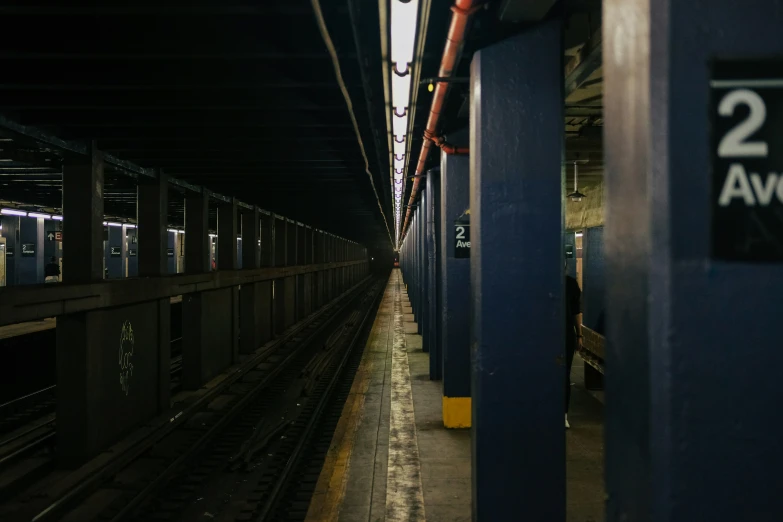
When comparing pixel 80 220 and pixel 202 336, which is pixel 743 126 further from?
pixel 202 336

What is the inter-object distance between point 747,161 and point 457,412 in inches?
267

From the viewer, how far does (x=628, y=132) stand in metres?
1.73

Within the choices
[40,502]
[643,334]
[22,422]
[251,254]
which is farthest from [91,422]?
[251,254]

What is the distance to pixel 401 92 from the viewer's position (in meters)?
5.64

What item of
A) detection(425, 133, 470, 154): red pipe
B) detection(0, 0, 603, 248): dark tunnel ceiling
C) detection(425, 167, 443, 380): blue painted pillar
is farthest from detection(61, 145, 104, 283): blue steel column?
detection(425, 167, 443, 380): blue painted pillar

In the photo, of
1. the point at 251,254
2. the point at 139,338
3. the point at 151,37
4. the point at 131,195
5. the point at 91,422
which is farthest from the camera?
the point at 251,254

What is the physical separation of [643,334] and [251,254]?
52.2 ft

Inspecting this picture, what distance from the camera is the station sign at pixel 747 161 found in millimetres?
1515

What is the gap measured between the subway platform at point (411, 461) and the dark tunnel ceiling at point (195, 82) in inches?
161

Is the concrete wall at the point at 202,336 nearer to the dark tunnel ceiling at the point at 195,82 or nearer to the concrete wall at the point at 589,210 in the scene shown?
the dark tunnel ceiling at the point at 195,82

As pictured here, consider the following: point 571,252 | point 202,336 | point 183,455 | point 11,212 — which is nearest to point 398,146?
point 183,455

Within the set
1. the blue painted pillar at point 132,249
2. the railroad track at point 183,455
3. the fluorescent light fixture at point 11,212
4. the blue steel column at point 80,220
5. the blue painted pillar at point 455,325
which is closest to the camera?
the railroad track at point 183,455

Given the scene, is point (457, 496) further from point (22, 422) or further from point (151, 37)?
point (22, 422)

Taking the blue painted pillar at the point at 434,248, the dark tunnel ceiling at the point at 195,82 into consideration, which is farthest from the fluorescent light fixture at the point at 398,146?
the blue painted pillar at the point at 434,248
